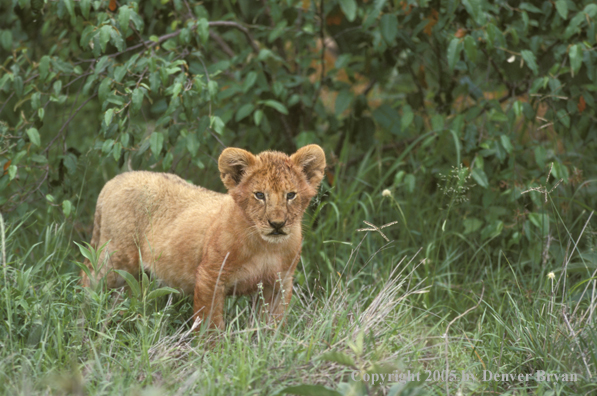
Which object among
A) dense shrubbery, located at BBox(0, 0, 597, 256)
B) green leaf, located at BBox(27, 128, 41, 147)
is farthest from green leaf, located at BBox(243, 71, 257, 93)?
green leaf, located at BBox(27, 128, 41, 147)

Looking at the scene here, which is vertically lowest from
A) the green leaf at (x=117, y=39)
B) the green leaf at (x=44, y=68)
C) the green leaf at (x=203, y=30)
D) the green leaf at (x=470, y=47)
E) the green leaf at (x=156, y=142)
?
the green leaf at (x=156, y=142)

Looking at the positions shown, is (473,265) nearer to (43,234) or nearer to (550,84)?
(550,84)

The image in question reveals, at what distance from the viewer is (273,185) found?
3.80m

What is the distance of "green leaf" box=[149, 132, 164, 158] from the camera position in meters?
4.44

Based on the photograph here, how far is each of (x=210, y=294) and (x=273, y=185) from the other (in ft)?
2.61

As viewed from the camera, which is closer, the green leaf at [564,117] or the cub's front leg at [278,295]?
the cub's front leg at [278,295]

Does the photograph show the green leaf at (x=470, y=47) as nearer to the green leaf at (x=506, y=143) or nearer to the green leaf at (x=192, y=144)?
the green leaf at (x=506, y=143)

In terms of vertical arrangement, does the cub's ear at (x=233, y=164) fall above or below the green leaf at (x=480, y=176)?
above

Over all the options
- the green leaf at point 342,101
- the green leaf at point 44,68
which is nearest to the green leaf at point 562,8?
the green leaf at point 342,101

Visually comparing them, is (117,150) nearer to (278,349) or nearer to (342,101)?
(278,349)

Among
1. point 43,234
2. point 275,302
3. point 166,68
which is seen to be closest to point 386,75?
point 166,68

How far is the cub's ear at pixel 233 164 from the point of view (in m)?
3.92

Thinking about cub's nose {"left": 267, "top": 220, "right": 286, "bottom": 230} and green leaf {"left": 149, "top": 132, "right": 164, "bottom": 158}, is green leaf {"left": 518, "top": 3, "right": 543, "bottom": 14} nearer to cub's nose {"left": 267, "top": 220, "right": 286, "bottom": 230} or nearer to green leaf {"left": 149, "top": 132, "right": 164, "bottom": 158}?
cub's nose {"left": 267, "top": 220, "right": 286, "bottom": 230}

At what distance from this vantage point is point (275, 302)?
4.13m
